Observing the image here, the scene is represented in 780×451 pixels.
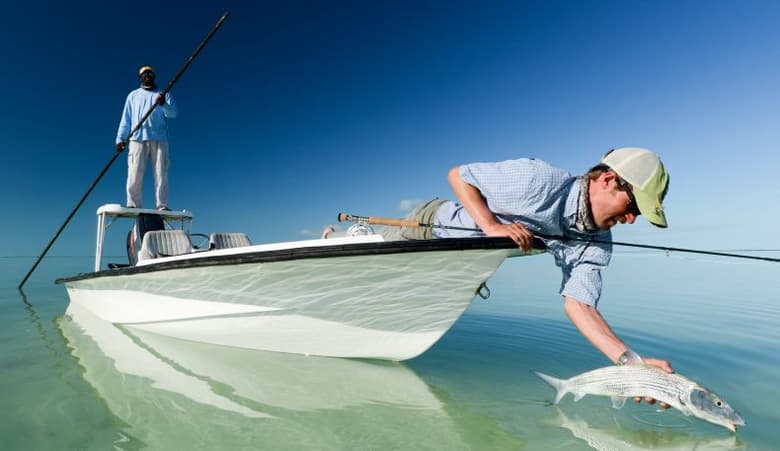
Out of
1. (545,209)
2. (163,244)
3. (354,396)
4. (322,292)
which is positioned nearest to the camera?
(545,209)

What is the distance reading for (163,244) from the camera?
568 cm

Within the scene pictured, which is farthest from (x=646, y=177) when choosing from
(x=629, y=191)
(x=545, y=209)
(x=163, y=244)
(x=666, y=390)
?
(x=163, y=244)

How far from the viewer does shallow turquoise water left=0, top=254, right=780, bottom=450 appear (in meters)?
2.45

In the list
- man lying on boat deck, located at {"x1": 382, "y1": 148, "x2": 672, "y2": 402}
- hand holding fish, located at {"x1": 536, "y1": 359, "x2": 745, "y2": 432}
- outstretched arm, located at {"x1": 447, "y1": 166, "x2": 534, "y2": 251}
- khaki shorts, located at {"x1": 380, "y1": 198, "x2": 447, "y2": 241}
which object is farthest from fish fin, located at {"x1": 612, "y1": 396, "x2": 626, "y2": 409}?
khaki shorts, located at {"x1": 380, "y1": 198, "x2": 447, "y2": 241}

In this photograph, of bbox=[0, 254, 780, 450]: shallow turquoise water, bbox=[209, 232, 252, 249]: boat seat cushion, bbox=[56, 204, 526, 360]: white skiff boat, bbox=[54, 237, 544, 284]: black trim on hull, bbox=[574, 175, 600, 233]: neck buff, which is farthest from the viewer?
bbox=[209, 232, 252, 249]: boat seat cushion

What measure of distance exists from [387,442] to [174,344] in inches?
131

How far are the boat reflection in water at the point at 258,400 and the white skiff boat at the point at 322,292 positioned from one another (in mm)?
247

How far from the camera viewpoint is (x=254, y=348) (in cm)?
440

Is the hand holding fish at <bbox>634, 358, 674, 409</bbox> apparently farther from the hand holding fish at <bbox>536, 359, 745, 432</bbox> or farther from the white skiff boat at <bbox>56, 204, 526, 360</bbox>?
the white skiff boat at <bbox>56, 204, 526, 360</bbox>

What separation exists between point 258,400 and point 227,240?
12.1 feet

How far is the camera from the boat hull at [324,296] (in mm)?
3240

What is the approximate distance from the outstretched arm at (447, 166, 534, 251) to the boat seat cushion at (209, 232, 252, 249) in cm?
450

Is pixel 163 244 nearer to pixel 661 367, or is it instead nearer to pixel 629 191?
pixel 629 191

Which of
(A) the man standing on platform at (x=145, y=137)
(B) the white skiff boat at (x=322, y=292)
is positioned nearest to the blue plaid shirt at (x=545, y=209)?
(B) the white skiff boat at (x=322, y=292)
